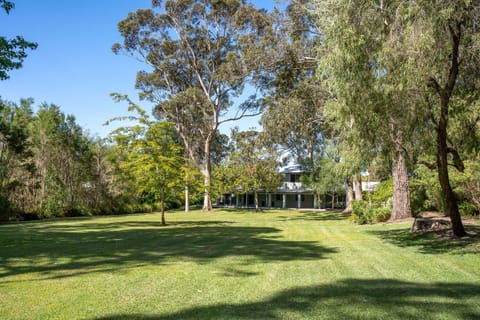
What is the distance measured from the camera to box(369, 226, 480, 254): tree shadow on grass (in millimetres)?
9024

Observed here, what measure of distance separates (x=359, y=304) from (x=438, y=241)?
6.57 meters

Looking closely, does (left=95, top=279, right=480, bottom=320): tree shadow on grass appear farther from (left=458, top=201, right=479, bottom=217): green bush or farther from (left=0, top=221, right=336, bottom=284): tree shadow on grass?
(left=458, top=201, right=479, bottom=217): green bush

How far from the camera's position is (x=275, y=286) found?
599 centimetres

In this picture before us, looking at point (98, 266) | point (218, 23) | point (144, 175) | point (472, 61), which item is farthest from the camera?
point (218, 23)

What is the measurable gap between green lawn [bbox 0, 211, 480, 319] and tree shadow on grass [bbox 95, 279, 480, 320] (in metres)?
0.01

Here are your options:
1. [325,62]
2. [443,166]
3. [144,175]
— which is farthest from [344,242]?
[144,175]

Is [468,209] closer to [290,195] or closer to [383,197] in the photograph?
[383,197]

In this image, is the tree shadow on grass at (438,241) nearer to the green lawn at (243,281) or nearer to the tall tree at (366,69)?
the green lawn at (243,281)

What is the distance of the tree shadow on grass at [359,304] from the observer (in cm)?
458

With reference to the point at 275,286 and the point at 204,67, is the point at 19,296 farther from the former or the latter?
the point at 204,67

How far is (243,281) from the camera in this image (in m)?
6.34

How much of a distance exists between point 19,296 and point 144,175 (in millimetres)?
12778

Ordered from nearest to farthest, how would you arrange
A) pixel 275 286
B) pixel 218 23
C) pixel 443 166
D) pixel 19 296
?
pixel 19 296, pixel 275 286, pixel 443 166, pixel 218 23

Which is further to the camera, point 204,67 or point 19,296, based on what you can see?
point 204,67
